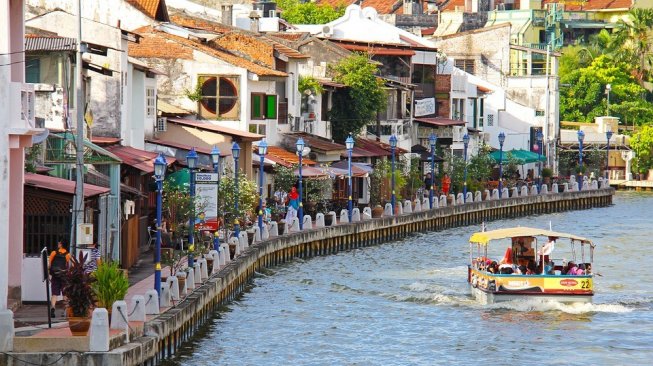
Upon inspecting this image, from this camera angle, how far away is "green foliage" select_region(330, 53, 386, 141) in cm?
9338

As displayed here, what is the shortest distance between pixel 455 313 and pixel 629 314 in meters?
5.49

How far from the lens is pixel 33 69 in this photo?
5053cm

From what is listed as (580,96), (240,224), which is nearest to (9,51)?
(240,224)

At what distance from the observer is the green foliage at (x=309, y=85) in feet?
293

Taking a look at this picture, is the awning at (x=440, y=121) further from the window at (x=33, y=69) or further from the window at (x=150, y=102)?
the window at (x=33, y=69)

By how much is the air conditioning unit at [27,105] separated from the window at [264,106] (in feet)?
130

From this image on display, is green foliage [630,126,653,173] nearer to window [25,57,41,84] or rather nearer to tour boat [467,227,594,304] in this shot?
tour boat [467,227,594,304]

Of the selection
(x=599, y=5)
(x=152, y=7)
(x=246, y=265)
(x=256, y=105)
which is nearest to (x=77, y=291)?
(x=246, y=265)

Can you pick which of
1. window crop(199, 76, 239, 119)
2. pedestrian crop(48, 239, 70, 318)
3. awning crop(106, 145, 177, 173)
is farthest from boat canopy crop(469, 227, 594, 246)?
window crop(199, 76, 239, 119)

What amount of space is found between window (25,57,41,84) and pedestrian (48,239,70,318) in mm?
10538

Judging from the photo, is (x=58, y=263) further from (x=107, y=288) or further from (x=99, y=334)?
(x=99, y=334)

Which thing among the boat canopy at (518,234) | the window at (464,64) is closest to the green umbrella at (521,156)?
the window at (464,64)

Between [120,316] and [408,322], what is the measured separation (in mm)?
15779

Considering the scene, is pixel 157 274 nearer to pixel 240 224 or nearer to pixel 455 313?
pixel 455 313
